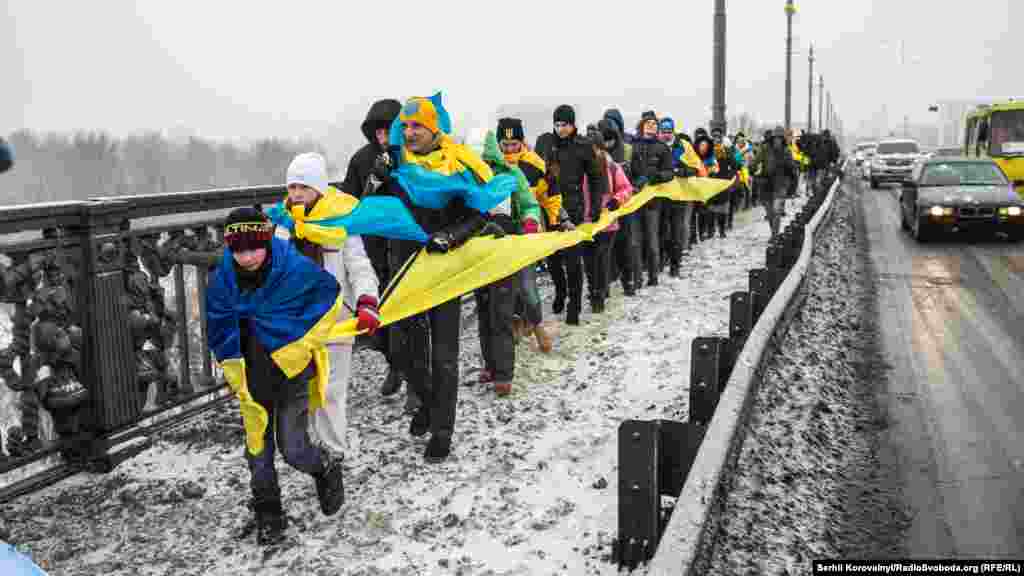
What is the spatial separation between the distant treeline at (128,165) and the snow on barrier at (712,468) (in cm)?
13566

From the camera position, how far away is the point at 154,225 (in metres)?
5.94

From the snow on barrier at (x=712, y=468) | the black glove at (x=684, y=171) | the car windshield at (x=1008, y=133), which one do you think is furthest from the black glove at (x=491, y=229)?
the car windshield at (x=1008, y=133)

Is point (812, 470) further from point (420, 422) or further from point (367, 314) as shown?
point (367, 314)

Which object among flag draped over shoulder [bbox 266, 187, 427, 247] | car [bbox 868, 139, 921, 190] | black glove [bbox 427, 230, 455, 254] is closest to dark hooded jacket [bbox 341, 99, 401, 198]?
flag draped over shoulder [bbox 266, 187, 427, 247]

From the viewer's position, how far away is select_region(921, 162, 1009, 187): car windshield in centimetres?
1762

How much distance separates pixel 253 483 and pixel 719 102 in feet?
46.4

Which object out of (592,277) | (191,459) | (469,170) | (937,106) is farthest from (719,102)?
(937,106)

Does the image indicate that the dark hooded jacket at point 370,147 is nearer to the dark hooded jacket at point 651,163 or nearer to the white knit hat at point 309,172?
the white knit hat at point 309,172

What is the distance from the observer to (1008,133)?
21.8m

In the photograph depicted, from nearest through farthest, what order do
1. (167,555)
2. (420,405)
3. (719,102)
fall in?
(167,555), (420,405), (719,102)

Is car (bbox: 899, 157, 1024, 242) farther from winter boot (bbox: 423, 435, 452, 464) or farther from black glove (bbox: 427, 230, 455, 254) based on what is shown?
winter boot (bbox: 423, 435, 452, 464)

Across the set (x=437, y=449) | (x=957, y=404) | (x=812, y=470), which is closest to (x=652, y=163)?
(x=957, y=404)

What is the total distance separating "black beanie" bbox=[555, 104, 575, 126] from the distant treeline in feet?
434

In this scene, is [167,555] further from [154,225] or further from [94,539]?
[154,225]
